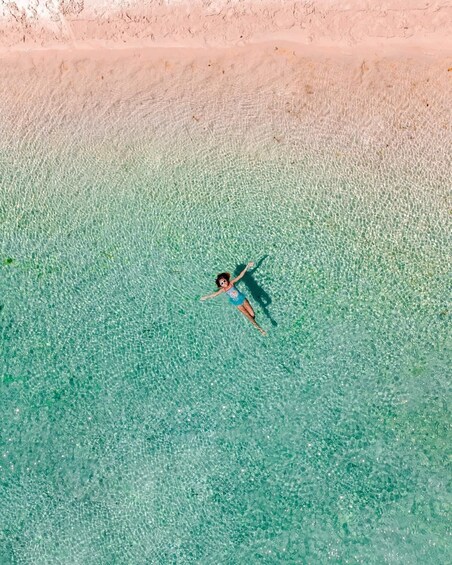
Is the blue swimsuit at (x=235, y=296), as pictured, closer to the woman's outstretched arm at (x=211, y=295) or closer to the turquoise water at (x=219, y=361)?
the woman's outstretched arm at (x=211, y=295)

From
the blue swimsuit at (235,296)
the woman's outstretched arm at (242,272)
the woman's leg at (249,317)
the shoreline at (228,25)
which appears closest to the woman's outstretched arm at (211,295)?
the blue swimsuit at (235,296)

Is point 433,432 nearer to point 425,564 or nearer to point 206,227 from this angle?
point 425,564

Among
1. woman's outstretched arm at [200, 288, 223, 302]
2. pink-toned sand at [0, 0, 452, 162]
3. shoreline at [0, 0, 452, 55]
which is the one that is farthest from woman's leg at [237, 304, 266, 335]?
shoreline at [0, 0, 452, 55]

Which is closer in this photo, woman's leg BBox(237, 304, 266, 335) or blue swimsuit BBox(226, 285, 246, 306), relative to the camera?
blue swimsuit BBox(226, 285, 246, 306)

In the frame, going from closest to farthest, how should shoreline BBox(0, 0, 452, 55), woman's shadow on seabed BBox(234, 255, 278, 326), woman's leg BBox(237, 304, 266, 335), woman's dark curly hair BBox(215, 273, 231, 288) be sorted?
woman's dark curly hair BBox(215, 273, 231, 288) → shoreline BBox(0, 0, 452, 55) → woman's leg BBox(237, 304, 266, 335) → woman's shadow on seabed BBox(234, 255, 278, 326)

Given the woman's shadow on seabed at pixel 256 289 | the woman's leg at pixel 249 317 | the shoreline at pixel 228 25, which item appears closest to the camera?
the shoreline at pixel 228 25

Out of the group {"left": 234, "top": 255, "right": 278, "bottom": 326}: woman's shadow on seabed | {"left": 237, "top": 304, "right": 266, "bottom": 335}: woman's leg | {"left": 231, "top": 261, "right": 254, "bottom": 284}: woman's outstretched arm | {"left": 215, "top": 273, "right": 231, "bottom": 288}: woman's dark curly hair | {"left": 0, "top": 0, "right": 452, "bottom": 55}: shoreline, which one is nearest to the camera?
{"left": 215, "top": 273, "right": 231, "bottom": 288}: woman's dark curly hair

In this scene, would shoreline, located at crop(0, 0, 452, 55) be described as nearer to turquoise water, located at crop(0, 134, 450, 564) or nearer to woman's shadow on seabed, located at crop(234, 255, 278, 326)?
turquoise water, located at crop(0, 134, 450, 564)
